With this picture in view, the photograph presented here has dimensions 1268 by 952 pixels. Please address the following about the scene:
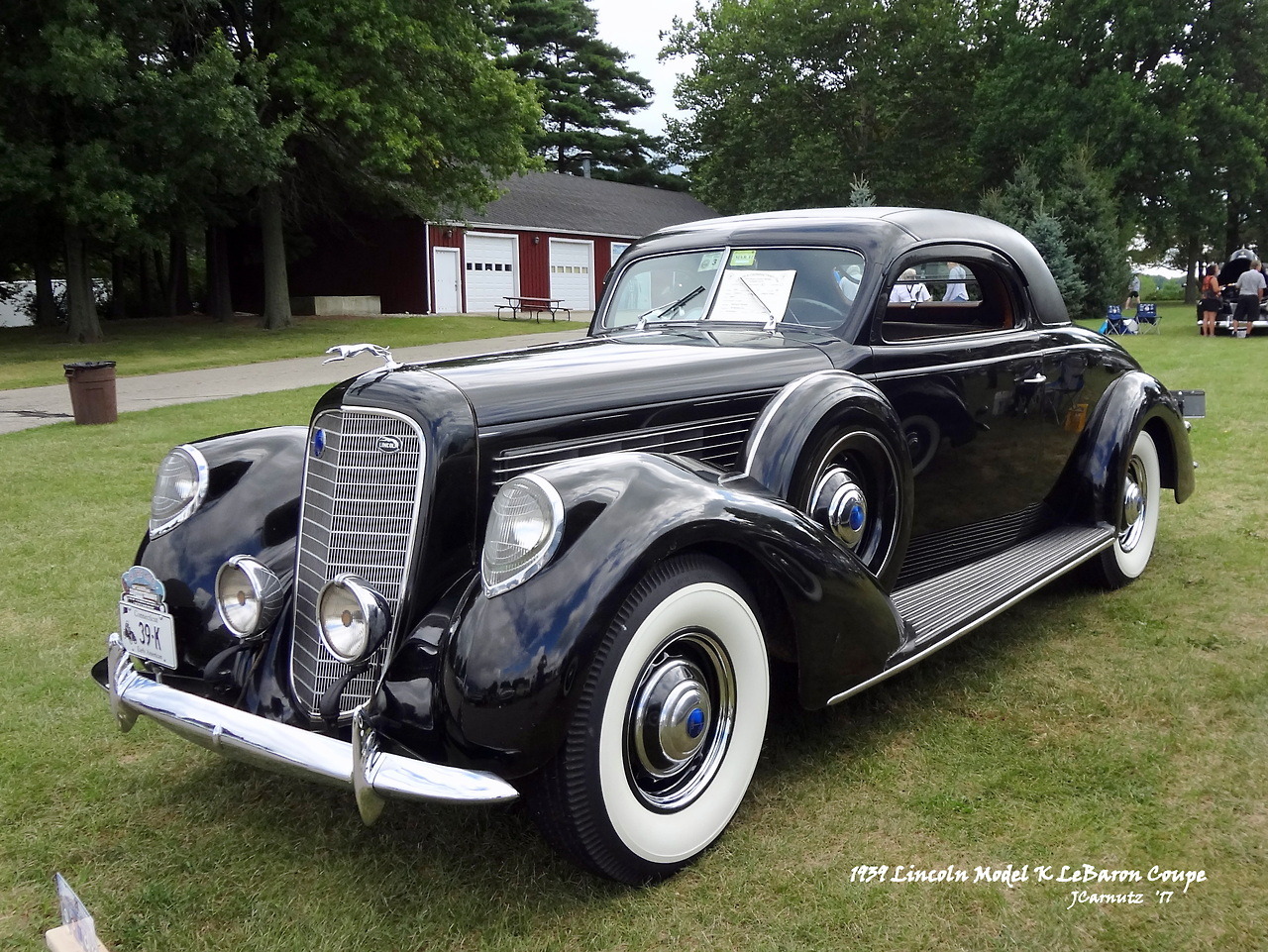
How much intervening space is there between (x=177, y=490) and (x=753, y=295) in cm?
220

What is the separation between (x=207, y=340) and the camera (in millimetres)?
21125

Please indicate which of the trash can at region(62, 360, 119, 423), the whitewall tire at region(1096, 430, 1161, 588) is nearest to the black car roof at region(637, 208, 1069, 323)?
the whitewall tire at region(1096, 430, 1161, 588)

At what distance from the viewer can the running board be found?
10.2 feet

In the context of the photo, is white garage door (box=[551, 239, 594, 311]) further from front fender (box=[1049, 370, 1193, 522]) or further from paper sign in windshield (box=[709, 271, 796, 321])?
paper sign in windshield (box=[709, 271, 796, 321])

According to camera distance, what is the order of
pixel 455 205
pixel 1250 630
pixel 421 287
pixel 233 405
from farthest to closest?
1. pixel 421 287
2. pixel 455 205
3. pixel 233 405
4. pixel 1250 630

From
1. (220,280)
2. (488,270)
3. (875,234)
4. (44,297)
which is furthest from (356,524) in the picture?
(44,297)

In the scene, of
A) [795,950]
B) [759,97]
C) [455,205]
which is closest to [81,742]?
[795,950]

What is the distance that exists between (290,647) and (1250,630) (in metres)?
3.76

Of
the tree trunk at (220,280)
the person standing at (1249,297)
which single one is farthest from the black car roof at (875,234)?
the tree trunk at (220,280)

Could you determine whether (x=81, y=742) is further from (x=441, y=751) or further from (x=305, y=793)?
(x=441, y=751)

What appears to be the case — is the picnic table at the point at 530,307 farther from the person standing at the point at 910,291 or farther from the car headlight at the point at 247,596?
the car headlight at the point at 247,596

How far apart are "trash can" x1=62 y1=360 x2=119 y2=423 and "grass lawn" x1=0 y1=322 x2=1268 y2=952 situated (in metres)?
6.81

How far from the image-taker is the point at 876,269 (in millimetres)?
3652

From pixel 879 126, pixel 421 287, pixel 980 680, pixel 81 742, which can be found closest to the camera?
pixel 81 742
